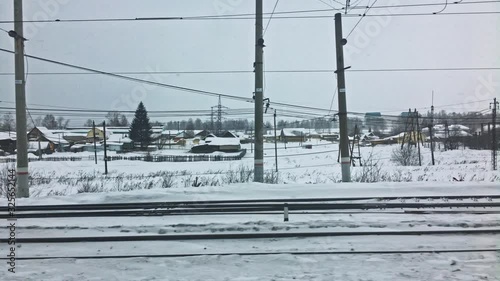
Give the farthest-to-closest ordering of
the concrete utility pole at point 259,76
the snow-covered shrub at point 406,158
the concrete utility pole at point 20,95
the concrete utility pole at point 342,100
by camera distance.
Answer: the snow-covered shrub at point 406,158, the concrete utility pole at point 342,100, the concrete utility pole at point 259,76, the concrete utility pole at point 20,95

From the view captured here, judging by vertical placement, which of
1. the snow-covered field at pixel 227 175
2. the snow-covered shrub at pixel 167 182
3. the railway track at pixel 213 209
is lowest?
the snow-covered field at pixel 227 175

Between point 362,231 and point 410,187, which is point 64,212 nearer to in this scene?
point 362,231

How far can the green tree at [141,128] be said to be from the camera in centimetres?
8256

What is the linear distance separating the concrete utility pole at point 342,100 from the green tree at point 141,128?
73.3 m

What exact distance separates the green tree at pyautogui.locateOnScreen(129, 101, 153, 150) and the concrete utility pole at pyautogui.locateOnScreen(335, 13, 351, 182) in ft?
241

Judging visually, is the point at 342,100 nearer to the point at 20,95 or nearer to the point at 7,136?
the point at 20,95

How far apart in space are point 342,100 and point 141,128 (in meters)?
74.8

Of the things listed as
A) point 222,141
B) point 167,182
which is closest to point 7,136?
point 222,141

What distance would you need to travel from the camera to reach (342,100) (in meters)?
14.9

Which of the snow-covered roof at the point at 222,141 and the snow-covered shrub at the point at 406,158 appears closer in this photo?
the snow-covered shrub at the point at 406,158

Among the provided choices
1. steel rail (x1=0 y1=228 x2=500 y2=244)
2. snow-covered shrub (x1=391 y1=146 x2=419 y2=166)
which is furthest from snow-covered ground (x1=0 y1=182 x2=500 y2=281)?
snow-covered shrub (x1=391 y1=146 x2=419 y2=166)

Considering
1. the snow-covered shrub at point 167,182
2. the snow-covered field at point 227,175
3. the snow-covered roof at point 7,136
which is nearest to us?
the snow-covered shrub at point 167,182

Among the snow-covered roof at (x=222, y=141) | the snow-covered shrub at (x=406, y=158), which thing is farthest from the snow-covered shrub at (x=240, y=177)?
the snow-covered roof at (x=222, y=141)

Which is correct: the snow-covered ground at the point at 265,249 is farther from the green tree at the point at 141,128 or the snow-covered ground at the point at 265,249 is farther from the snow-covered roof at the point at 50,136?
the snow-covered roof at the point at 50,136
